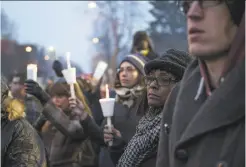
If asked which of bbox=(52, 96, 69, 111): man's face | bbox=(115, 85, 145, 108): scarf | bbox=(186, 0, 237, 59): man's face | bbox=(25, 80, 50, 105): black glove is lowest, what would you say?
bbox=(52, 96, 69, 111): man's face

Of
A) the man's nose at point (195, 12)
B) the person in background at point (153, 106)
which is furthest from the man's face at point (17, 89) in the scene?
the man's nose at point (195, 12)

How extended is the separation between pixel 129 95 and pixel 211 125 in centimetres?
378

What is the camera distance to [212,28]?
94.6 inches

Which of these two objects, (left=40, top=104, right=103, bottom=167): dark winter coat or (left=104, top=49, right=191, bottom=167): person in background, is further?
(left=40, top=104, right=103, bottom=167): dark winter coat

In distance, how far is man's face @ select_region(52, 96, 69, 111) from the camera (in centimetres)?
692

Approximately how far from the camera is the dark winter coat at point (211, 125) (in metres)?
2.30

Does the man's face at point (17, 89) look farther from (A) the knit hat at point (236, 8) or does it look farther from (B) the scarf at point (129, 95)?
(A) the knit hat at point (236, 8)

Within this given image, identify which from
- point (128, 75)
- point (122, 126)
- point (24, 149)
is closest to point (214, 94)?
point (24, 149)

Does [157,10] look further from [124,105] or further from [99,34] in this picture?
[124,105]

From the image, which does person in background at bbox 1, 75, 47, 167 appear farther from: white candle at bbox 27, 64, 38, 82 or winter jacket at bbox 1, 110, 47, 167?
white candle at bbox 27, 64, 38, 82

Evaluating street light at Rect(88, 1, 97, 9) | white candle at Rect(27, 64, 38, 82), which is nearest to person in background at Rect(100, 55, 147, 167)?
white candle at Rect(27, 64, 38, 82)

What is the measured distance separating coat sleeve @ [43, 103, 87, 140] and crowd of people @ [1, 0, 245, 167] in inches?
0.4

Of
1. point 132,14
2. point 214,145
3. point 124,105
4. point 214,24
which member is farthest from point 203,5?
point 132,14

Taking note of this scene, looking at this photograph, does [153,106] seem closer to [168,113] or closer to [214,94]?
[168,113]
